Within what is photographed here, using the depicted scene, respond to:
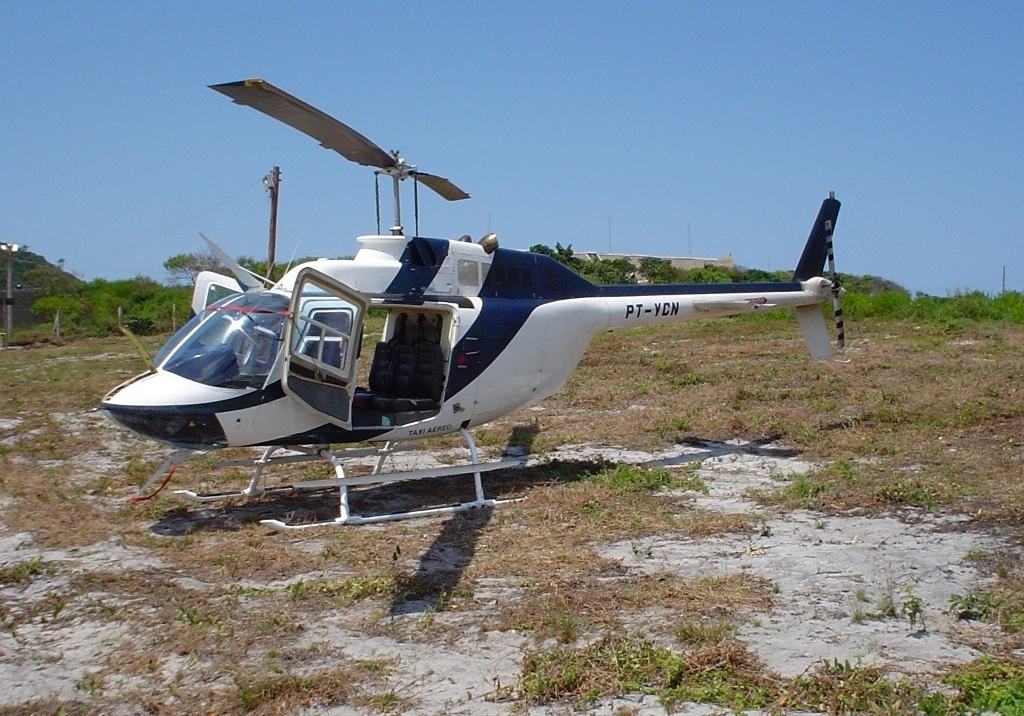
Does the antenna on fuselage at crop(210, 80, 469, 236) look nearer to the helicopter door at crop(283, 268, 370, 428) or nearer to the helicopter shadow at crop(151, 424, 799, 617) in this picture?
the helicopter door at crop(283, 268, 370, 428)

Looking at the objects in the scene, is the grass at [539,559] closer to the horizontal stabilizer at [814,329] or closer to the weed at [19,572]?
the weed at [19,572]

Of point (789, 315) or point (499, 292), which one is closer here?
point (499, 292)

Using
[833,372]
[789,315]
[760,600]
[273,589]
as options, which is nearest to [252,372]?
[273,589]

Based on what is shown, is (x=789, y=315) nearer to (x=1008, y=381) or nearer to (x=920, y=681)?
(x=1008, y=381)

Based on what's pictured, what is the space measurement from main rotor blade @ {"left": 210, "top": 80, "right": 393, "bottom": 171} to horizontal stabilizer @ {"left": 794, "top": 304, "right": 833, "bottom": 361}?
6.63 metres

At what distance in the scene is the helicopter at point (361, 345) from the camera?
7.77m

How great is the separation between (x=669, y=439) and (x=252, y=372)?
5727 millimetres

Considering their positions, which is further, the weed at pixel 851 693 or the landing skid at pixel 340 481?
the landing skid at pixel 340 481

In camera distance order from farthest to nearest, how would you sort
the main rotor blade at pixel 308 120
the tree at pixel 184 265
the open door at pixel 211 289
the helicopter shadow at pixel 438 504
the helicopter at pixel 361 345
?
the tree at pixel 184 265 → the open door at pixel 211 289 → the helicopter at pixel 361 345 → the main rotor blade at pixel 308 120 → the helicopter shadow at pixel 438 504

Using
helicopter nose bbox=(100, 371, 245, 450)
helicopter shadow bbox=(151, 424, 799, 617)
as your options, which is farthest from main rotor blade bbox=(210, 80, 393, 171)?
helicopter shadow bbox=(151, 424, 799, 617)

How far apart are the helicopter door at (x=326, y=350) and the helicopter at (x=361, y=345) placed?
0.04 feet

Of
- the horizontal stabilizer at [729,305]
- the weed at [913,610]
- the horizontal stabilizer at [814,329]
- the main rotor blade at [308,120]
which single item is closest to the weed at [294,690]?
the weed at [913,610]

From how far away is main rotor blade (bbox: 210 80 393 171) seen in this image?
22.9 feet

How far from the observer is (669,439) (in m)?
11.7
